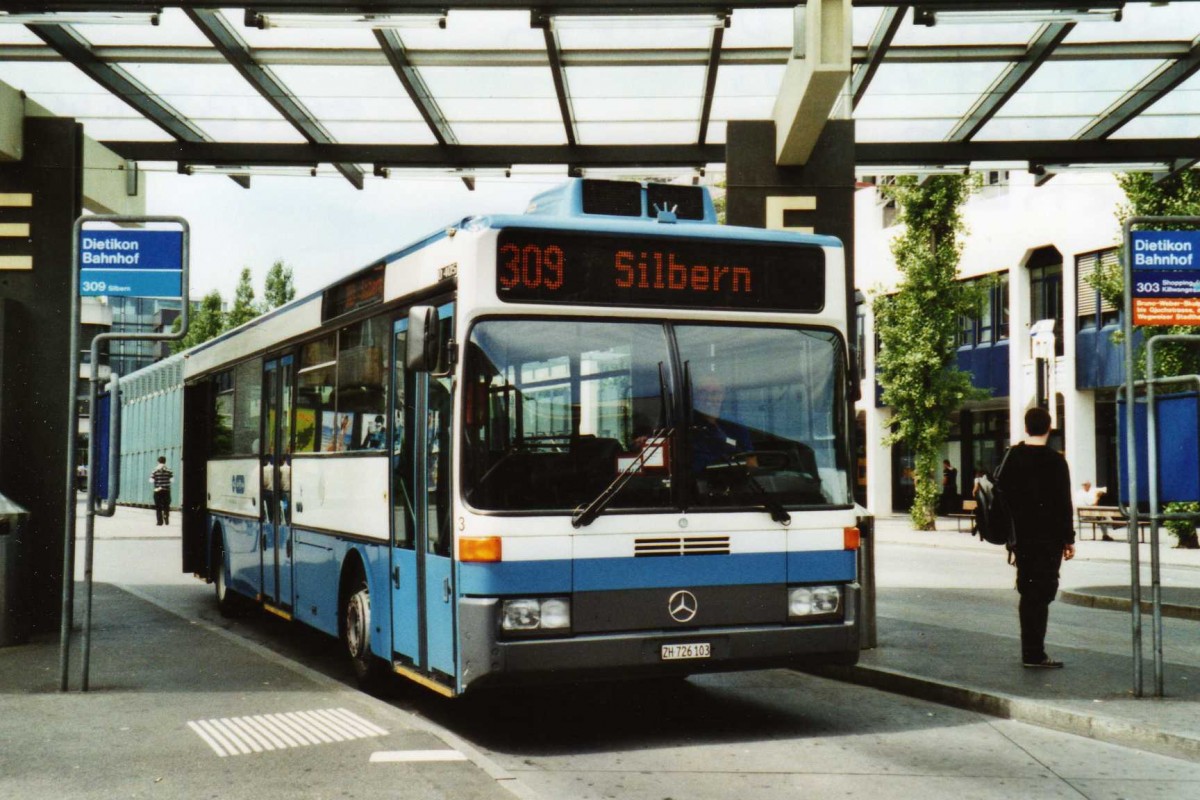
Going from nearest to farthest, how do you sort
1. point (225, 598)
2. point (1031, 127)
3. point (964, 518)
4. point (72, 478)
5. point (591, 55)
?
point (72, 478)
point (591, 55)
point (1031, 127)
point (225, 598)
point (964, 518)

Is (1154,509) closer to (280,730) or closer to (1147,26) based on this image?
(1147,26)

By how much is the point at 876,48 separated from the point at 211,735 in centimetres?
725

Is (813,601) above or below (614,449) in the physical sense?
below

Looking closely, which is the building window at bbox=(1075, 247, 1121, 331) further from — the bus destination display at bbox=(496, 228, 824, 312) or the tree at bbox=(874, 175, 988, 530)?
the bus destination display at bbox=(496, 228, 824, 312)

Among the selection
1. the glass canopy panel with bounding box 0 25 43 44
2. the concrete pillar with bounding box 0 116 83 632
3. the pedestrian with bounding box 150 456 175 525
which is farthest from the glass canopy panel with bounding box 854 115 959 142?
the pedestrian with bounding box 150 456 175 525

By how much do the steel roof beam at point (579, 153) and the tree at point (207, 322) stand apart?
164ft

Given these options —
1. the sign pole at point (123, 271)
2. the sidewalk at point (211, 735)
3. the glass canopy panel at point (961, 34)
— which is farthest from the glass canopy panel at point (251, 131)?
the glass canopy panel at point (961, 34)

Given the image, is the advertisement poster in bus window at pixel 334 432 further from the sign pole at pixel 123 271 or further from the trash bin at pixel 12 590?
the trash bin at pixel 12 590

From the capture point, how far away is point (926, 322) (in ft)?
110

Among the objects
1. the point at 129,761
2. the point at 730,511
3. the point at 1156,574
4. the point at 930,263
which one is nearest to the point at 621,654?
the point at 730,511

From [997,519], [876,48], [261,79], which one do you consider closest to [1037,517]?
[997,519]

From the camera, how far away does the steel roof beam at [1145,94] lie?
1092cm

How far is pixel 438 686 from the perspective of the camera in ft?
24.8

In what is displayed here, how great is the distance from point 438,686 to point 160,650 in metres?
4.51
